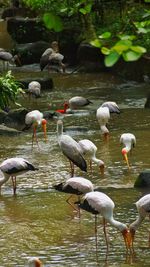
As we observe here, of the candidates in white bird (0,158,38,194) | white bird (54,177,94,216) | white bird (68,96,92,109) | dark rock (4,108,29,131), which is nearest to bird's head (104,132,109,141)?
dark rock (4,108,29,131)

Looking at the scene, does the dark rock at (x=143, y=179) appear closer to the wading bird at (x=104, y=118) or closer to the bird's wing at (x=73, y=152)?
the bird's wing at (x=73, y=152)

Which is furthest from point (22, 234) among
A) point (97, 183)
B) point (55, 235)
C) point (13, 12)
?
point (13, 12)

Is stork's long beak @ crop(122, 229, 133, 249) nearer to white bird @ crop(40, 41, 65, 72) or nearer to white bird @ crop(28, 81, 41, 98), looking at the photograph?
white bird @ crop(28, 81, 41, 98)

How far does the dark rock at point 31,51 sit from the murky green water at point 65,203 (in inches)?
332

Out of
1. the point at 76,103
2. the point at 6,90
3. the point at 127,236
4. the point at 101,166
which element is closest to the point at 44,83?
the point at 76,103

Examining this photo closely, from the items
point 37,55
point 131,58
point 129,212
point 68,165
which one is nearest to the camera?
point 131,58

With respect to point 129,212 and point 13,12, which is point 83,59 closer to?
point 13,12

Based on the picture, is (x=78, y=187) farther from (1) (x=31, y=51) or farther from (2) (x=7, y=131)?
(1) (x=31, y=51)

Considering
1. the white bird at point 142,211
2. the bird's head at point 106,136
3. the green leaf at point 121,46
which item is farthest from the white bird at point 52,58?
the green leaf at point 121,46

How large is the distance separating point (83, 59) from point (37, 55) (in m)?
2.61

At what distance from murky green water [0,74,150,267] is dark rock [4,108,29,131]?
23.9 inches

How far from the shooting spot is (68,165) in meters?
→ 11.5

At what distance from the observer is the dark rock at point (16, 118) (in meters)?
15.4

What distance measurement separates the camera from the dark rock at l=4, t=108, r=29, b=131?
1535cm
